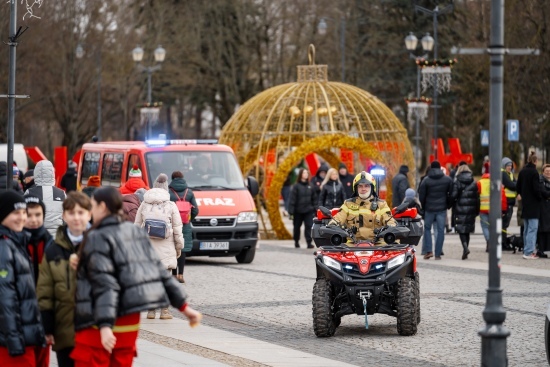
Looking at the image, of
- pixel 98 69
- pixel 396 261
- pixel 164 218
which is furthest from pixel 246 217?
pixel 98 69

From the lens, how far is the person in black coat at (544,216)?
2459 centimetres

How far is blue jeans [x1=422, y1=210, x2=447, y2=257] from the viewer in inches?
983

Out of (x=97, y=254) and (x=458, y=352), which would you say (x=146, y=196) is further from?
(x=97, y=254)

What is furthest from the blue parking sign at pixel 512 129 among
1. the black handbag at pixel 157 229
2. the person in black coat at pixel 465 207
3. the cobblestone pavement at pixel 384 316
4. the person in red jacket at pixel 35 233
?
the person in red jacket at pixel 35 233

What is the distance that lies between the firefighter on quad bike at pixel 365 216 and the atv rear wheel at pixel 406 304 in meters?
0.84

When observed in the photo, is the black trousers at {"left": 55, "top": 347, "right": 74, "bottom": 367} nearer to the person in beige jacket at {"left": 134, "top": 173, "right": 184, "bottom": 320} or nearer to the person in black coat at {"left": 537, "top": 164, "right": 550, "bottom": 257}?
the person in beige jacket at {"left": 134, "top": 173, "right": 184, "bottom": 320}

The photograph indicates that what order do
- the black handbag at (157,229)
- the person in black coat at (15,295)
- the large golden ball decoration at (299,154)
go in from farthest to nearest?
the large golden ball decoration at (299,154), the black handbag at (157,229), the person in black coat at (15,295)

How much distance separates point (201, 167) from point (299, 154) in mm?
6331

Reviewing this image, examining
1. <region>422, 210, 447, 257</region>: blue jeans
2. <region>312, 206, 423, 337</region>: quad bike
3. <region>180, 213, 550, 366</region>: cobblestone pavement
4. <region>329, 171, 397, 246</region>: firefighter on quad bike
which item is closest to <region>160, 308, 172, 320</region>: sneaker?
<region>180, 213, 550, 366</region>: cobblestone pavement

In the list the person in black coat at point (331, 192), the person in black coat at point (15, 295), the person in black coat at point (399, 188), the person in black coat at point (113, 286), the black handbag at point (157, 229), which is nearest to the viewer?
the person in black coat at point (113, 286)

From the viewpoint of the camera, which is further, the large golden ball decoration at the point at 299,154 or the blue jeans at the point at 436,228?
the large golden ball decoration at the point at 299,154

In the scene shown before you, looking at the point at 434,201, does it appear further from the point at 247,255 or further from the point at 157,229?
the point at 157,229

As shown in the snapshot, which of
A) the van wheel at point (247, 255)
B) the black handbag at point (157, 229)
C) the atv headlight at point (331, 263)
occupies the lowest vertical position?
the van wheel at point (247, 255)

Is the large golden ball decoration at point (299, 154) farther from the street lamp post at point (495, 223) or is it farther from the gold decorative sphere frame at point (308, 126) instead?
the street lamp post at point (495, 223)
